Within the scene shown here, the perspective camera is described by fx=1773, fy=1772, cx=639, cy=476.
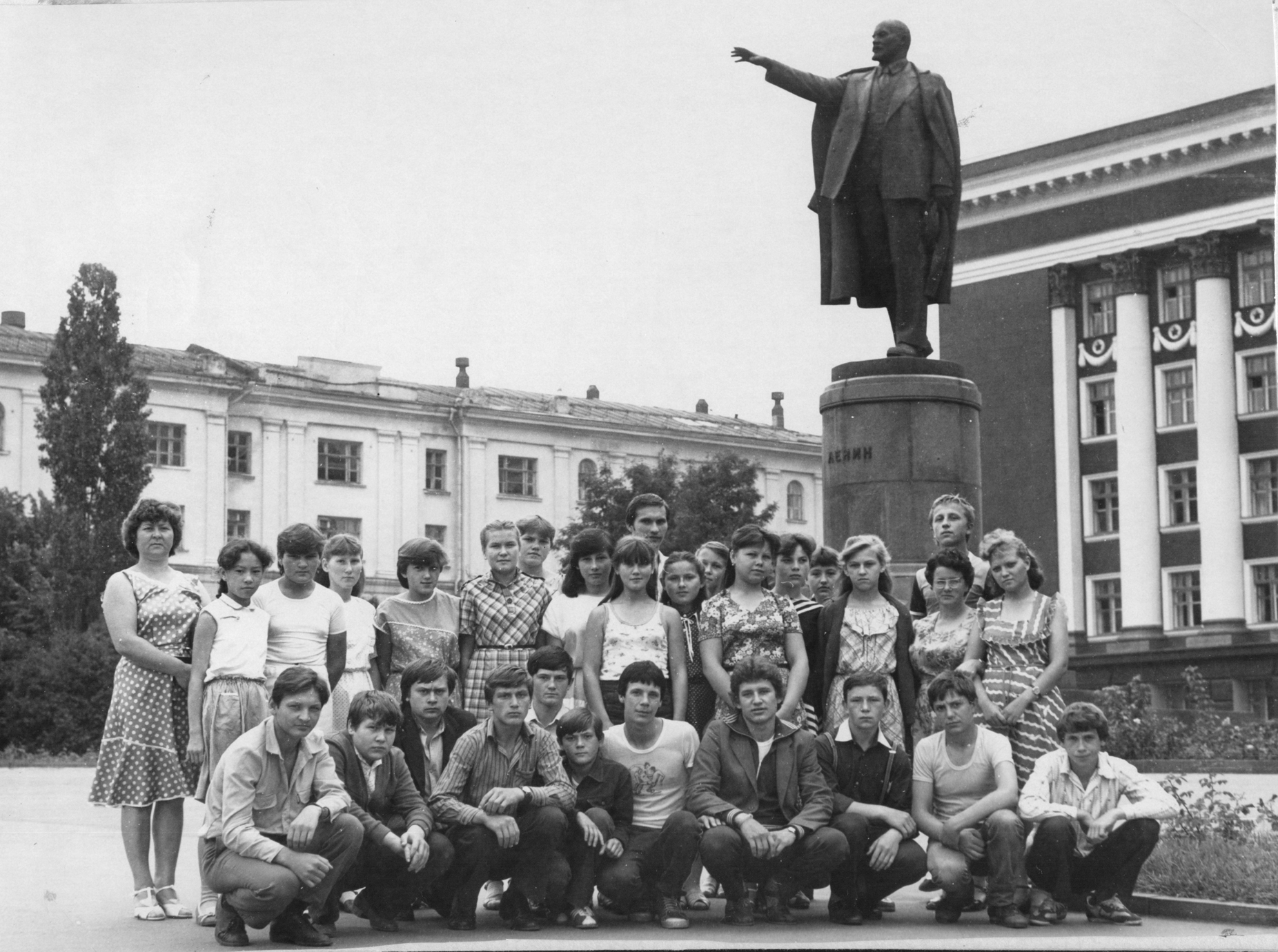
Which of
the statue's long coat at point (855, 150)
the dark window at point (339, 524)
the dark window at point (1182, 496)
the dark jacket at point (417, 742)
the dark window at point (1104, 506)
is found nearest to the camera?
the dark jacket at point (417, 742)

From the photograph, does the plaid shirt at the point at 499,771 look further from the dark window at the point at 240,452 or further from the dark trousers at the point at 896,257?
the dark window at the point at 240,452

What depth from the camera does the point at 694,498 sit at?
47750 millimetres

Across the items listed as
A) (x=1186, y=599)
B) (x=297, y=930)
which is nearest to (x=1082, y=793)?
(x=297, y=930)

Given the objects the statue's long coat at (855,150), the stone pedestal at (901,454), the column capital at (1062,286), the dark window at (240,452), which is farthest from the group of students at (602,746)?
the dark window at (240,452)

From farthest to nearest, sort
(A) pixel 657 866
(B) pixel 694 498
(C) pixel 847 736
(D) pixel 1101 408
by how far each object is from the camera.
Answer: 1. (B) pixel 694 498
2. (D) pixel 1101 408
3. (C) pixel 847 736
4. (A) pixel 657 866

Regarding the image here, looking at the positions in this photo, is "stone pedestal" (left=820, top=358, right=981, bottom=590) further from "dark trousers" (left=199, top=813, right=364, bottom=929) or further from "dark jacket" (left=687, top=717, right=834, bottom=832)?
"dark trousers" (left=199, top=813, right=364, bottom=929)

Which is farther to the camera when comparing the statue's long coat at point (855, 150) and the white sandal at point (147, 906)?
the statue's long coat at point (855, 150)

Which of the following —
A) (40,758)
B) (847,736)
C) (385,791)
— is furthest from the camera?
(40,758)

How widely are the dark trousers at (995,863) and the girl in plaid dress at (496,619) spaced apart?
2.19 metres

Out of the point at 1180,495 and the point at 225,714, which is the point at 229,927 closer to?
the point at 225,714

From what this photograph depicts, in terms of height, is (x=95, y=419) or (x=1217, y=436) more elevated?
(x=95, y=419)

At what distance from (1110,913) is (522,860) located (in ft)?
7.89

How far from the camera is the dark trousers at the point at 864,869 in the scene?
23.9ft

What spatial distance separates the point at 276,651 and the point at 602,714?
4.86 feet
